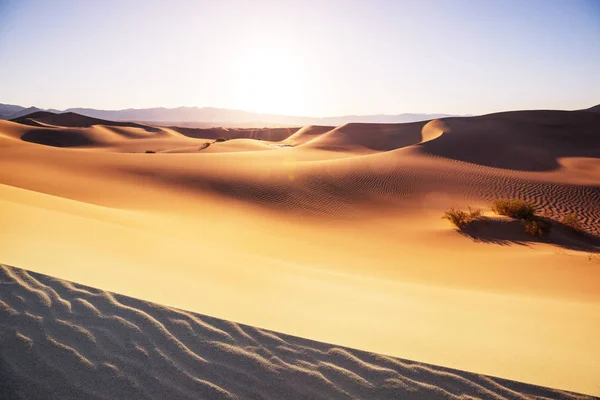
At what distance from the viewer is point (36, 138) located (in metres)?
42.5

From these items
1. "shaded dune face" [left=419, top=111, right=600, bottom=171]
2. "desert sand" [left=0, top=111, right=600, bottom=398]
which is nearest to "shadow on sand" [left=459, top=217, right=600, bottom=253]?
"desert sand" [left=0, top=111, right=600, bottom=398]

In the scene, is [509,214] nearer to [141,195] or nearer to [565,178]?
[565,178]

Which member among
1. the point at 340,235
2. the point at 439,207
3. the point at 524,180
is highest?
the point at 524,180

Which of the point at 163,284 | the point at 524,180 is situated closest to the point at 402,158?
the point at 524,180

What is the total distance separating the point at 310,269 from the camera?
5008 millimetres

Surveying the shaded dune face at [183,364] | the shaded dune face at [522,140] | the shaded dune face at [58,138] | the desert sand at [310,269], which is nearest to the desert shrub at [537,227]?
the desert sand at [310,269]

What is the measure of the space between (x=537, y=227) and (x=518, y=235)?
56 cm

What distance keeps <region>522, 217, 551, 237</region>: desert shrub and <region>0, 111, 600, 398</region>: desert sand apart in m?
0.22

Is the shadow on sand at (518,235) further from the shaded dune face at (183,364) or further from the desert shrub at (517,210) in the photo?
the shaded dune face at (183,364)

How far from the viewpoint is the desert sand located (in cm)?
218

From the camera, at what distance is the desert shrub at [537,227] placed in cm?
951

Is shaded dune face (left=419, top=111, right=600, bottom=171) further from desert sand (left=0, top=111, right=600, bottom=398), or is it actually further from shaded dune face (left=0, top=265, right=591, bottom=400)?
shaded dune face (left=0, top=265, right=591, bottom=400)

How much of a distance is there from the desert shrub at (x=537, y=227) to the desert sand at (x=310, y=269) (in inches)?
8.6

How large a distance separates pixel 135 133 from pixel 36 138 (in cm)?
1588
